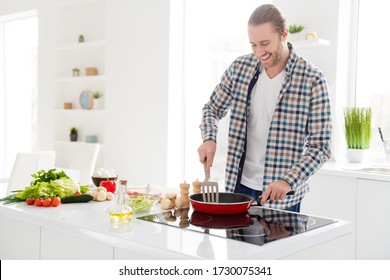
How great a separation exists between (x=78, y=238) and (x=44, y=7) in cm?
515

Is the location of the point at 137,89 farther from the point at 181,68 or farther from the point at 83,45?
the point at 83,45

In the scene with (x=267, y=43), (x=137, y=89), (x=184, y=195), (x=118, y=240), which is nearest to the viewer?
(x=118, y=240)

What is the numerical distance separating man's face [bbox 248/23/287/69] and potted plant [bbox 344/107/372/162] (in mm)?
1796

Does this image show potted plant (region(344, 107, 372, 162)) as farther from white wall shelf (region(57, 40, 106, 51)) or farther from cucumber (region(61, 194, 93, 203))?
white wall shelf (region(57, 40, 106, 51))

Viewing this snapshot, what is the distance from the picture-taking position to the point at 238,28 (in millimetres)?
4723

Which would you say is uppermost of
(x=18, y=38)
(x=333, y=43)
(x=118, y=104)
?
(x=18, y=38)

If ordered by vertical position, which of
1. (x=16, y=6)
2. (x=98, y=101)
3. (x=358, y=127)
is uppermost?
(x=16, y=6)

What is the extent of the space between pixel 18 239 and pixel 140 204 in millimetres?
549

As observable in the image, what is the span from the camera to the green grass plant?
3.79 metres

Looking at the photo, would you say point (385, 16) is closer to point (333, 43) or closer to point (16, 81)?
point (333, 43)

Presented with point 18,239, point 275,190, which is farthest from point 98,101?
point 275,190

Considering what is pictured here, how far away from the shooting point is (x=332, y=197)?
3.36 metres

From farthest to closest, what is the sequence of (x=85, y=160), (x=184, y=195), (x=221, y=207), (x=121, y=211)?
(x=85, y=160)
(x=184, y=195)
(x=221, y=207)
(x=121, y=211)
